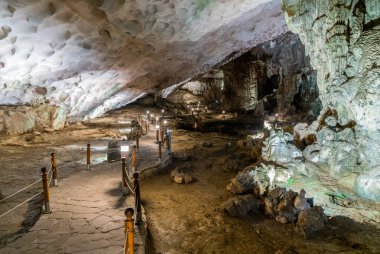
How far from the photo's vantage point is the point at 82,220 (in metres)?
5.74

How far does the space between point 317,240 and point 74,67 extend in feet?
36.6

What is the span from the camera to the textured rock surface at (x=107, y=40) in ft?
30.7

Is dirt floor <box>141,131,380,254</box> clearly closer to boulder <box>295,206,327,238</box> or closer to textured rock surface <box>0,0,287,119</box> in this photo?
boulder <box>295,206,327,238</box>

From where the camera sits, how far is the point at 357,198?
322 inches

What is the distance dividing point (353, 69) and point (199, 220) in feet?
21.1

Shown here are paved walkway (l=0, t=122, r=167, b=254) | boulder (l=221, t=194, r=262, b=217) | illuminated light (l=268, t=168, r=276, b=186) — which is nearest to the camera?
paved walkway (l=0, t=122, r=167, b=254)

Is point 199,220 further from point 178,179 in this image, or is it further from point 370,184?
point 370,184

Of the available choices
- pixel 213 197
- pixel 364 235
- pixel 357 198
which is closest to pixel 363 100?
pixel 357 198

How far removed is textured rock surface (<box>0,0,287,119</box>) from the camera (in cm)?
936

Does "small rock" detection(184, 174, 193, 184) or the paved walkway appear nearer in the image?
the paved walkway

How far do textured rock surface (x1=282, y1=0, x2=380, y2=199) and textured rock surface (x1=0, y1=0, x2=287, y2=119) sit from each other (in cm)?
333

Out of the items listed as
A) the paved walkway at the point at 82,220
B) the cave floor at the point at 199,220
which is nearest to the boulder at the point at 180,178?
the cave floor at the point at 199,220

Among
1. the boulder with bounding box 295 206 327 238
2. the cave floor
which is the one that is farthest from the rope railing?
the boulder with bounding box 295 206 327 238

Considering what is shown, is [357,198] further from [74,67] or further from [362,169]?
[74,67]
